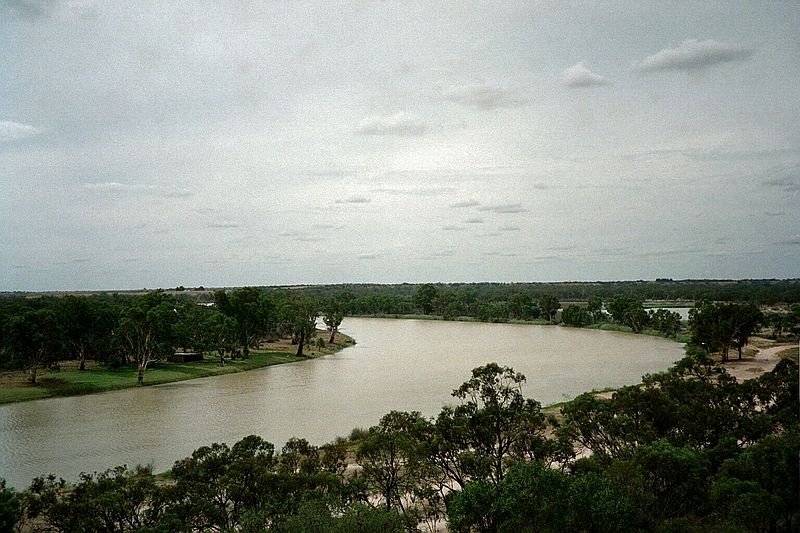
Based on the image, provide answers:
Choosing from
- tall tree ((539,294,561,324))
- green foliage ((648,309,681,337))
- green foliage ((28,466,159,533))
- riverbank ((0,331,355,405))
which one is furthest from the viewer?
tall tree ((539,294,561,324))

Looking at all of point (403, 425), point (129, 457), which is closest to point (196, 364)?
point (129, 457)

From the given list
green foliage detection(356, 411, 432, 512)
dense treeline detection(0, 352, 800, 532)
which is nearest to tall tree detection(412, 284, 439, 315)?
dense treeline detection(0, 352, 800, 532)

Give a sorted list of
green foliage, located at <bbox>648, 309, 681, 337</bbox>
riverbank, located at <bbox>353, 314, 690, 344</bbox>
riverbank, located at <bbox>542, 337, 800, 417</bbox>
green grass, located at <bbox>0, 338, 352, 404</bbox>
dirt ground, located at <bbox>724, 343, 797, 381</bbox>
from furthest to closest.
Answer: riverbank, located at <bbox>353, 314, 690, 344</bbox>, green foliage, located at <bbox>648, 309, 681, 337</bbox>, dirt ground, located at <bbox>724, 343, 797, 381</bbox>, riverbank, located at <bbox>542, 337, 800, 417</bbox>, green grass, located at <bbox>0, 338, 352, 404</bbox>

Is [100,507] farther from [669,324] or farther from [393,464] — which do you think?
[669,324]

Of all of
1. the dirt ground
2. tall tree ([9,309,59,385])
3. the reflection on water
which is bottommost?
the reflection on water

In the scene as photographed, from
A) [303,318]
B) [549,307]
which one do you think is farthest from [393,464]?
[549,307]

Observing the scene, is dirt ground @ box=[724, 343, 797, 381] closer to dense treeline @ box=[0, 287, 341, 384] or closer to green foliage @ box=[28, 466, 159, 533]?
dense treeline @ box=[0, 287, 341, 384]

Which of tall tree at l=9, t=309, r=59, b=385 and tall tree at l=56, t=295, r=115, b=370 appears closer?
tall tree at l=9, t=309, r=59, b=385

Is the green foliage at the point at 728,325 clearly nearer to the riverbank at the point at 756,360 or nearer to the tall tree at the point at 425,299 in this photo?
the riverbank at the point at 756,360
